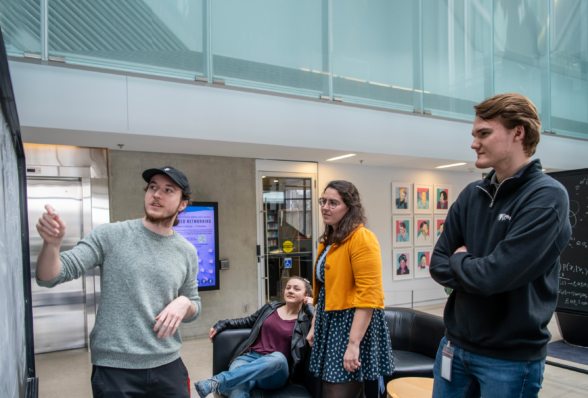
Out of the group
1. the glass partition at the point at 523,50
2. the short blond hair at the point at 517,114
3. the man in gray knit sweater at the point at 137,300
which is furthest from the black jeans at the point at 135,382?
the glass partition at the point at 523,50

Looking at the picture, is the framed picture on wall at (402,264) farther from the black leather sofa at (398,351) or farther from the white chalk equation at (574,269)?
the white chalk equation at (574,269)

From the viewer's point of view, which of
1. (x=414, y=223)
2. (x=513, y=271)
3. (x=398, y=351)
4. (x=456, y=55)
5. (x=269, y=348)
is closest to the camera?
(x=513, y=271)

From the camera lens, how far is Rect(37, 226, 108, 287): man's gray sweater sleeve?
1361 millimetres

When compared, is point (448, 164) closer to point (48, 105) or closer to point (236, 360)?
point (236, 360)

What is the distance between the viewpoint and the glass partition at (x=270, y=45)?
14.3 ft

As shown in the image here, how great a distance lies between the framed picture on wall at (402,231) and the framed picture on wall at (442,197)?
2.57ft

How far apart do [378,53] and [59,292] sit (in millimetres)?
5228

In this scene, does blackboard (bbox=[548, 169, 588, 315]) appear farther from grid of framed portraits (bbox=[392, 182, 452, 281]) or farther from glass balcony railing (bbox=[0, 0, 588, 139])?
grid of framed portraits (bbox=[392, 182, 452, 281])

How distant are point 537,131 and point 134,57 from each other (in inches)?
147

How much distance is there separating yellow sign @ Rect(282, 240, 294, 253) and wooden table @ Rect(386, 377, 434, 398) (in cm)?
329

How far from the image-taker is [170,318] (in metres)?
1.44

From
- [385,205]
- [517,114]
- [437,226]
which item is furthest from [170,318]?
[437,226]

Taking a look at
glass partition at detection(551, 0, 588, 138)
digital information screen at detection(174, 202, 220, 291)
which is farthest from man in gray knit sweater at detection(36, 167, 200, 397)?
glass partition at detection(551, 0, 588, 138)

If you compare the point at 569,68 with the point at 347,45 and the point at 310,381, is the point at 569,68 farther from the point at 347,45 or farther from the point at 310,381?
the point at 310,381
